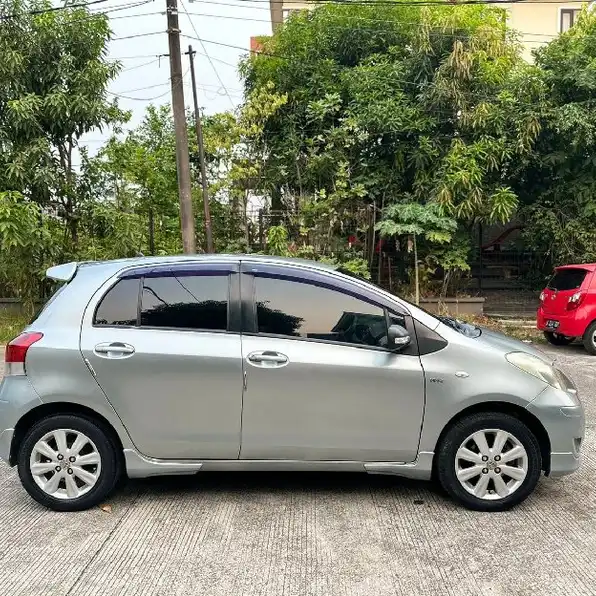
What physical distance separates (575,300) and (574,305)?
8 centimetres

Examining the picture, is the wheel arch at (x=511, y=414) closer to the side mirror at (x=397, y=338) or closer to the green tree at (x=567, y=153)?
the side mirror at (x=397, y=338)

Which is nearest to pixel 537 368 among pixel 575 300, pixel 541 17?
pixel 575 300

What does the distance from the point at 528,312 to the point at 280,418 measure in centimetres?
1193

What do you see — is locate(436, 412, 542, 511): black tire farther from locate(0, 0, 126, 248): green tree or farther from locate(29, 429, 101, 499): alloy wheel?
locate(0, 0, 126, 248): green tree

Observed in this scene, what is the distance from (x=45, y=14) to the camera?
445 inches

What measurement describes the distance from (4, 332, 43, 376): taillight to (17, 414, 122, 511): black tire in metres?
0.37

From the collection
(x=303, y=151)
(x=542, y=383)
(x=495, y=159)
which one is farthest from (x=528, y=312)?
(x=542, y=383)

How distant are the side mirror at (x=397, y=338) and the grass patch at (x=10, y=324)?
30.9 ft

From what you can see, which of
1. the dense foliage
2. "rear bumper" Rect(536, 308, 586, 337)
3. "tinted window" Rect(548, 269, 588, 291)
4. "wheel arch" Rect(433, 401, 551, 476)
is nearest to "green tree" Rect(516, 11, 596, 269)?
the dense foliage

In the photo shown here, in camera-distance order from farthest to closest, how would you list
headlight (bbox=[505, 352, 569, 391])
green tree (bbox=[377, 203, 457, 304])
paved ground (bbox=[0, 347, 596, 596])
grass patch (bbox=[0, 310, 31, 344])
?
green tree (bbox=[377, 203, 457, 304]), grass patch (bbox=[0, 310, 31, 344]), headlight (bbox=[505, 352, 569, 391]), paved ground (bbox=[0, 347, 596, 596])

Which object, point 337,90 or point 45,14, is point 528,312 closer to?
point 337,90

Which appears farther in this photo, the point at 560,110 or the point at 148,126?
the point at 148,126

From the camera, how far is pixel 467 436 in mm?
3727

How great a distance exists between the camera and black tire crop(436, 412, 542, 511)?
3715 millimetres
